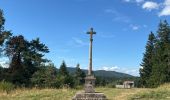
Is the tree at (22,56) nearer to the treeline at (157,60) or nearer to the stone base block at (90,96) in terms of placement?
the treeline at (157,60)

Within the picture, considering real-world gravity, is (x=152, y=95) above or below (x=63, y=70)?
below

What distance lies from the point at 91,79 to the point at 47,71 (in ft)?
80.6

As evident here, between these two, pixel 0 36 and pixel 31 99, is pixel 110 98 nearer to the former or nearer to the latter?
pixel 31 99

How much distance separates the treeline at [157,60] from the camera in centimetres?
7012

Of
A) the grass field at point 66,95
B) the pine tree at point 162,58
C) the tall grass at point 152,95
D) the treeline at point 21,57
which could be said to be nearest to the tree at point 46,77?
the treeline at point 21,57

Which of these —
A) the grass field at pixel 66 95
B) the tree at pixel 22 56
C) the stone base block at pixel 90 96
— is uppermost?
the tree at pixel 22 56

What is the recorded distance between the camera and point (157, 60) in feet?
243

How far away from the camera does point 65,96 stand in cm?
2227

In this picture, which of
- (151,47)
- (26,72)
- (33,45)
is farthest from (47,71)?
(151,47)

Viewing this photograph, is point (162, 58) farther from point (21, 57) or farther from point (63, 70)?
point (21, 57)

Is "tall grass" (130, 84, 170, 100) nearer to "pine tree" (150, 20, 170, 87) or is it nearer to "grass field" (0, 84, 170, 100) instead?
"grass field" (0, 84, 170, 100)

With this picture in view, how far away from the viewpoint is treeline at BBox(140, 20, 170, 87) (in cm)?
7012

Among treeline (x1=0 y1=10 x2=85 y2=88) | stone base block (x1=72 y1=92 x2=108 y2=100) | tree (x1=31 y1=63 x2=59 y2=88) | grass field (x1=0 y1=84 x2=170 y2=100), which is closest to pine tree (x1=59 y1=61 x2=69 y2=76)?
treeline (x1=0 y1=10 x2=85 y2=88)

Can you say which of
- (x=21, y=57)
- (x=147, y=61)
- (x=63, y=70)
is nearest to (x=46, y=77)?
(x=21, y=57)
